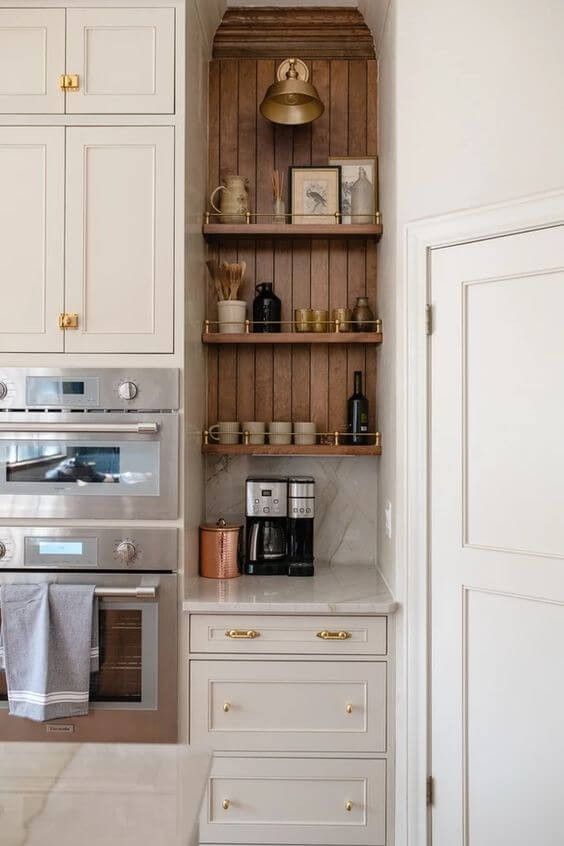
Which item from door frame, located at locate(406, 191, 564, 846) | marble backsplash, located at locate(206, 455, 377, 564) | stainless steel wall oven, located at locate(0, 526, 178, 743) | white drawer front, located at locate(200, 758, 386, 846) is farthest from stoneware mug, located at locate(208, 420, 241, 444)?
white drawer front, located at locate(200, 758, 386, 846)

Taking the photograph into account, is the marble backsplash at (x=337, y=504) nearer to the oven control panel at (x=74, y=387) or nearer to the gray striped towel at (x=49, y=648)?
the oven control panel at (x=74, y=387)

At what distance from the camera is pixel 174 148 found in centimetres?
226

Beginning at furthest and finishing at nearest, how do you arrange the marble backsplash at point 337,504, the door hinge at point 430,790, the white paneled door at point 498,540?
1. the marble backsplash at point 337,504
2. the door hinge at point 430,790
3. the white paneled door at point 498,540

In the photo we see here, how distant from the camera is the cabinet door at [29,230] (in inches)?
88.7

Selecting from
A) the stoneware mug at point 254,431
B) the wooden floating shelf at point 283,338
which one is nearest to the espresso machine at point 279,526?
the stoneware mug at point 254,431

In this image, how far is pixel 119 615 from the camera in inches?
87.3

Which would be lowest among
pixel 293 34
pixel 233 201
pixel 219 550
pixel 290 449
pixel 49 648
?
pixel 49 648

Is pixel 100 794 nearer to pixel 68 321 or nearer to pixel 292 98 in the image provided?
pixel 68 321

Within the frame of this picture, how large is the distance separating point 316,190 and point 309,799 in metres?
2.18

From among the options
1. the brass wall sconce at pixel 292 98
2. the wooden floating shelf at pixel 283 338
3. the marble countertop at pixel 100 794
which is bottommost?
the marble countertop at pixel 100 794

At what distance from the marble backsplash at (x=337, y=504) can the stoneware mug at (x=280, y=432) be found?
0.18m

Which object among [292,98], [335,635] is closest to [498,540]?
[335,635]

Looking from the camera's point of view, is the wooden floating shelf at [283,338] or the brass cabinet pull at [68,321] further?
the wooden floating shelf at [283,338]

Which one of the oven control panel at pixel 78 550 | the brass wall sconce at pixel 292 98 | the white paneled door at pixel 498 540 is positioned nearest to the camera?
the white paneled door at pixel 498 540
